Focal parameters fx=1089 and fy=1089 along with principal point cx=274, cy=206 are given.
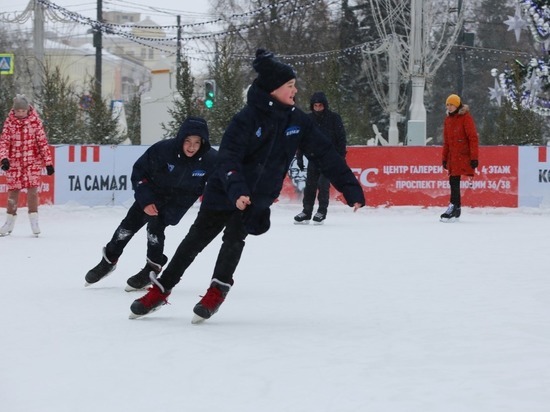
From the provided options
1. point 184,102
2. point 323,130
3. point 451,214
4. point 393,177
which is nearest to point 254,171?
point 323,130

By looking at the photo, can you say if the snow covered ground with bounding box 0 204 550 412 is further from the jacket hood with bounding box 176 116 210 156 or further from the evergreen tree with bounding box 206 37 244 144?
the evergreen tree with bounding box 206 37 244 144

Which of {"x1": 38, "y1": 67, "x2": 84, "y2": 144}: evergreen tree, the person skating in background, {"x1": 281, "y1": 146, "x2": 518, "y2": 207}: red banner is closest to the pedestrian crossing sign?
{"x1": 38, "y1": 67, "x2": 84, "y2": 144}: evergreen tree

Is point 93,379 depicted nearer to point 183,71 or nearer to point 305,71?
point 183,71

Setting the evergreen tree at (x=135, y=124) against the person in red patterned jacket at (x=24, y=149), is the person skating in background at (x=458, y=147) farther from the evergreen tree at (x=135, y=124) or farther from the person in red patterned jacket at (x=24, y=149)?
the evergreen tree at (x=135, y=124)

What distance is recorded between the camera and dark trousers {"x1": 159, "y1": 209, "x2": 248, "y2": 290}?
5.80m

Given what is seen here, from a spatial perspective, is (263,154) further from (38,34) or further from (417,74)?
(38,34)

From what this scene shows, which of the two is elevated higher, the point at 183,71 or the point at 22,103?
the point at 183,71

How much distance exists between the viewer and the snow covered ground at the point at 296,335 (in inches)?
160

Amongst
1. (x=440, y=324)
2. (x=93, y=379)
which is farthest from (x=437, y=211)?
(x=93, y=379)

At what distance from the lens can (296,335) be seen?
5441 millimetres

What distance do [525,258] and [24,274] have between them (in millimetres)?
4119

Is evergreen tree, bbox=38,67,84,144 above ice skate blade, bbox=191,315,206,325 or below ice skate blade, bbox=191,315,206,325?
above

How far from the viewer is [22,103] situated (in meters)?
11.3

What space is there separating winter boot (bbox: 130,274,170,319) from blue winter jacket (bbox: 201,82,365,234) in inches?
20.0
